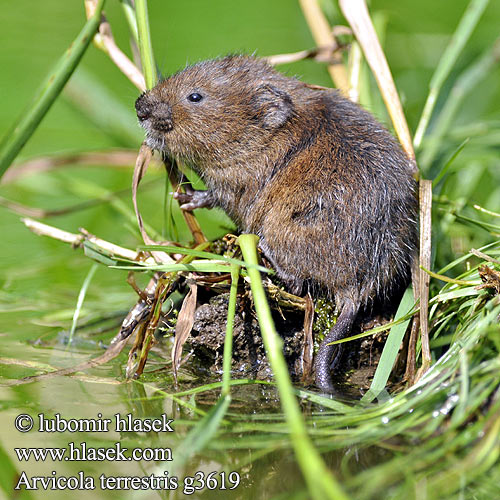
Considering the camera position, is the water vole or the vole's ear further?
the vole's ear

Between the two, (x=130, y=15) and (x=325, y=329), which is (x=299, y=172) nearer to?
(x=325, y=329)

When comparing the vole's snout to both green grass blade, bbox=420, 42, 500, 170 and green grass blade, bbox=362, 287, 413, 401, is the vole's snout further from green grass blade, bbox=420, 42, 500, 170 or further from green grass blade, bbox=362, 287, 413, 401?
green grass blade, bbox=420, 42, 500, 170

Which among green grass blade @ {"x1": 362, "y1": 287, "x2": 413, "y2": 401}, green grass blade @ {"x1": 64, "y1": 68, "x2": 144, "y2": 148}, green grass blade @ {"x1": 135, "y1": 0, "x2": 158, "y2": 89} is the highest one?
green grass blade @ {"x1": 135, "y1": 0, "x2": 158, "y2": 89}

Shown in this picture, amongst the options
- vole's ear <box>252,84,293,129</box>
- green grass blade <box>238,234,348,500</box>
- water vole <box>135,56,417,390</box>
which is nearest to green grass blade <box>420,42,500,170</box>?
water vole <box>135,56,417,390</box>

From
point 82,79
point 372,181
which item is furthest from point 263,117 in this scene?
point 82,79

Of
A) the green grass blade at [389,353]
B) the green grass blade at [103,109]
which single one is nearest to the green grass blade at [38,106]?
the green grass blade at [389,353]

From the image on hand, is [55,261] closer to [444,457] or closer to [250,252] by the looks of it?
[250,252]

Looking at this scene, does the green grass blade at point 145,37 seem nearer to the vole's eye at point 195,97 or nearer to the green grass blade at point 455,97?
the vole's eye at point 195,97
